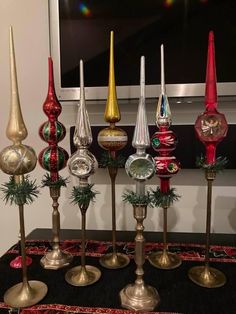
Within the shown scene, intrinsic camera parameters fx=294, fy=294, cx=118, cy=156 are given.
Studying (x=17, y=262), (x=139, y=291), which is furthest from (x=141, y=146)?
(x=17, y=262)

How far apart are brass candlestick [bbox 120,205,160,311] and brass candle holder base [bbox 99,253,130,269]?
0.12 metres

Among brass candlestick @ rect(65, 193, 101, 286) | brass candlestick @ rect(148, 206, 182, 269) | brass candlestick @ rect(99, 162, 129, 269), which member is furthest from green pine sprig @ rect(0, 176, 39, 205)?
brass candlestick @ rect(148, 206, 182, 269)

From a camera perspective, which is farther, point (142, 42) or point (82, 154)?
point (142, 42)

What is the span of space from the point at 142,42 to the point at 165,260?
2.14 ft

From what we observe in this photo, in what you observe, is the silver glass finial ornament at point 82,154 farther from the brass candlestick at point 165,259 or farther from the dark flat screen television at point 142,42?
the dark flat screen television at point 142,42

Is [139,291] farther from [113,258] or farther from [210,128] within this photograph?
[210,128]

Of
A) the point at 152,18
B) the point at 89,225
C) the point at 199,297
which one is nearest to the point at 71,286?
the point at 199,297

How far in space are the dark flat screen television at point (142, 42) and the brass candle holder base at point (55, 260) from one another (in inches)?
19.0

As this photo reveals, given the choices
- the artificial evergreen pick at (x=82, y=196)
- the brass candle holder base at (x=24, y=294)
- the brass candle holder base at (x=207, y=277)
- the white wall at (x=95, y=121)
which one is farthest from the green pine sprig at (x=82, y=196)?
the white wall at (x=95, y=121)

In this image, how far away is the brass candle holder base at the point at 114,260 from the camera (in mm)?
736

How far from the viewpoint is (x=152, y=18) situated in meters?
0.91

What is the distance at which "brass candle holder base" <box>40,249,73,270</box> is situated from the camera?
0.74 meters

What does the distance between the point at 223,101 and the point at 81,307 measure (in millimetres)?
738

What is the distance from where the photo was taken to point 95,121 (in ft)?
3.33
